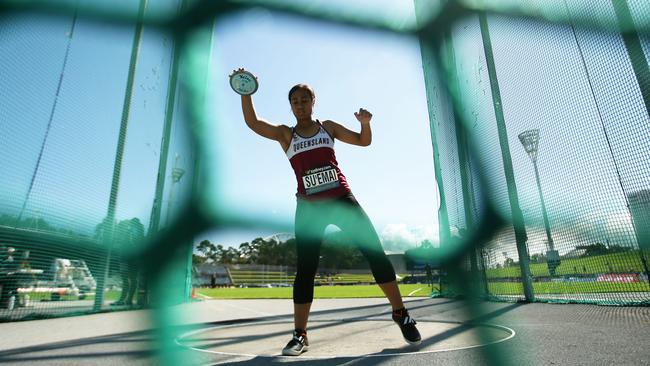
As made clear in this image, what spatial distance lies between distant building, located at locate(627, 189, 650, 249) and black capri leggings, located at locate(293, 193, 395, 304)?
5.06ft

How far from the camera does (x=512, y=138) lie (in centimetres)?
290

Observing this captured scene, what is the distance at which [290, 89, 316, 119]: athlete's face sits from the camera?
1.49 m

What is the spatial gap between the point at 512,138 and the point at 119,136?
283cm

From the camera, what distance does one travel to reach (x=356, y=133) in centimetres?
157

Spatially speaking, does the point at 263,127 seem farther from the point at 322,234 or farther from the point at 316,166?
the point at 322,234

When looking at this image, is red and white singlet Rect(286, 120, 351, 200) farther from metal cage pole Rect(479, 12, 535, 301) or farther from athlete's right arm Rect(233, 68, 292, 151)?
metal cage pole Rect(479, 12, 535, 301)

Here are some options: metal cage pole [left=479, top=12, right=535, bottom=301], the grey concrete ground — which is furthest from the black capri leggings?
metal cage pole [left=479, top=12, right=535, bottom=301]

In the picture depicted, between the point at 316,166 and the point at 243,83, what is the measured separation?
1.86 feet

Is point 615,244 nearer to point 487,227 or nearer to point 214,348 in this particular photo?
point 487,227

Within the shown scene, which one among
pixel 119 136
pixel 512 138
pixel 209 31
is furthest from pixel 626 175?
pixel 119 136

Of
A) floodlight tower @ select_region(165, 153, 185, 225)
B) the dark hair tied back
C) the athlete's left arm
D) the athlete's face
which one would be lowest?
floodlight tower @ select_region(165, 153, 185, 225)

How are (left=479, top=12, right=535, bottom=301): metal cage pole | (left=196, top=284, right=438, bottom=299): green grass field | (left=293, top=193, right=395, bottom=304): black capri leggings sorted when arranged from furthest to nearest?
(left=196, top=284, right=438, bottom=299): green grass field, (left=479, top=12, right=535, bottom=301): metal cage pole, (left=293, top=193, right=395, bottom=304): black capri leggings

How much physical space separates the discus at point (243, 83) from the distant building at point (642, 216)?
215 cm

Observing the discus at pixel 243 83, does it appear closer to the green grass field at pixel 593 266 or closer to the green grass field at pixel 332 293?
the green grass field at pixel 593 266
